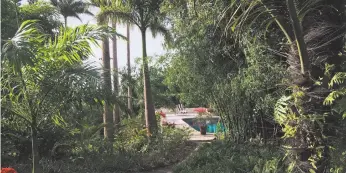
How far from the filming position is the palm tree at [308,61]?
3.24m

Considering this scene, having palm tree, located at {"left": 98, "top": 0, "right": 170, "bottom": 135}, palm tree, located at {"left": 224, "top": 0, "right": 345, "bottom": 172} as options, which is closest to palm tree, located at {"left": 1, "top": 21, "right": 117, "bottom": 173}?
palm tree, located at {"left": 224, "top": 0, "right": 345, "bottom": 172}

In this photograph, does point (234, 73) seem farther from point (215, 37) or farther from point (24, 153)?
point (24, 153)

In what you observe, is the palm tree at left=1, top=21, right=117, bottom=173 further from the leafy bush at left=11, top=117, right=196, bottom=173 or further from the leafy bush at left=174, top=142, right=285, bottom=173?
the leafy bush at left=11, top=117, right=196, bottom=173

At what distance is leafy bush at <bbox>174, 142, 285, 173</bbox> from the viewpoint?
6.09 metres

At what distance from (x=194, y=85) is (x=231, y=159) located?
2.63 meters

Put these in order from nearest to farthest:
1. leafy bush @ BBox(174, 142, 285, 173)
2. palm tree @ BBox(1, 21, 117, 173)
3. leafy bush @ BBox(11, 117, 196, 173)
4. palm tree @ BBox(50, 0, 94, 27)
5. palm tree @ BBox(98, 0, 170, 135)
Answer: palm tree @ BBox(1, 21, 117, 173) → leafy bush @ BBox(174, 142, 285, 173) → leafy bush @ BBox(11, 117, 196, 173) → palm tree @ BBox(98, 0, 170, 135) → palm tree @ BBox(50, 0, 94, 27)

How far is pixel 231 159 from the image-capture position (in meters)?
6.71

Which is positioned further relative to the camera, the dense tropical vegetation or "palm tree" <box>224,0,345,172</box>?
the dense tropical vegetation

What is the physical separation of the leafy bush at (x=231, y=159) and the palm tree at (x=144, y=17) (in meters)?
3.14

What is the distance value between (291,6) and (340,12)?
0.75m

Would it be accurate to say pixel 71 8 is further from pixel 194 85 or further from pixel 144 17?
pixel 194 85

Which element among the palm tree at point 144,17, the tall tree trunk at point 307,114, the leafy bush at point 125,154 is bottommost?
the leafy bush at point 125,154

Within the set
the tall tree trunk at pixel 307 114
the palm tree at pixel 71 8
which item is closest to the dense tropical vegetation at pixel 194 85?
the tall tree trunk at pixel 307 114

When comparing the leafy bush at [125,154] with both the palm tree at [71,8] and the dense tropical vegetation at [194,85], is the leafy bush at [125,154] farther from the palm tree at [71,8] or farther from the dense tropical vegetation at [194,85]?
the palm tree at [71,8]
